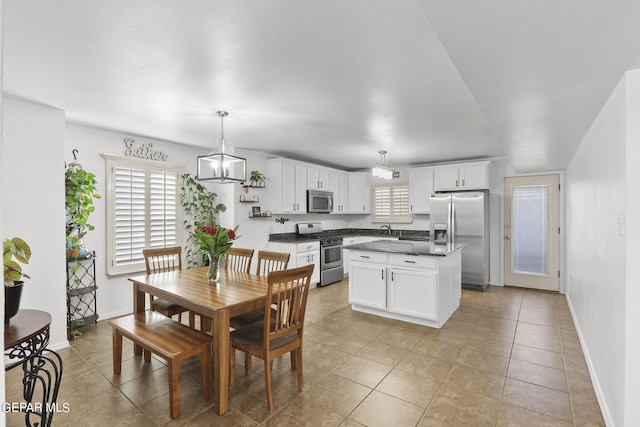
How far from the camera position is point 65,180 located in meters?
3.55

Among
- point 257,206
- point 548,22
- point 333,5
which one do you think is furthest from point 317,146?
point 548,22

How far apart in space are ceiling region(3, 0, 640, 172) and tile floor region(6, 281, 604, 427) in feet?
6.98

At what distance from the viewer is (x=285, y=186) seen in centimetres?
570

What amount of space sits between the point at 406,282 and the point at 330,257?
7.74 ft

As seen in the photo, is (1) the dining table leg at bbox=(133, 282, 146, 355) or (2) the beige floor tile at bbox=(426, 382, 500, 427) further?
(1) the dining table leg at bbox=(133, 282, 146, 355)

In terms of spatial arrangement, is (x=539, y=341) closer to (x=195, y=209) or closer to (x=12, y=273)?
(x=12, y=273)

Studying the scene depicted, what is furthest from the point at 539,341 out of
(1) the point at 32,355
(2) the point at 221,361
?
(1) the point at 32,355

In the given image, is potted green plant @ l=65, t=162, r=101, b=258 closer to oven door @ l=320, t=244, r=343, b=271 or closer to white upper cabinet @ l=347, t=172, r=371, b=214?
oven door @ l=320, t=244, r=343, b=271

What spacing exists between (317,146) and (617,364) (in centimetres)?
414

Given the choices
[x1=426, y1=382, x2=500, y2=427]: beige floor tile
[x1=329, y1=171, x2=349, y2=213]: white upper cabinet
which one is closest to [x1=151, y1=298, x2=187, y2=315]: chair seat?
[x1=426, y1=382, x2=500, y2=427]: beige floor tile

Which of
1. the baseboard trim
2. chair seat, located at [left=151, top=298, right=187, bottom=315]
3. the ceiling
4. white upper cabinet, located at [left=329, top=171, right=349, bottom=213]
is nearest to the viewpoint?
the ceiling

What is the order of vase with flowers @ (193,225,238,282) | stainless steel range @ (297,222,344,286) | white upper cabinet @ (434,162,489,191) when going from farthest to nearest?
1. stainless steel range @ (297,222,344,286)
2. white upper cabinet @ (434,162,489,191)
3. vase with flowers @ (193,225,238,282)

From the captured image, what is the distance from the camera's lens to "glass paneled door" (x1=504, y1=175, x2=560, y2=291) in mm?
5598

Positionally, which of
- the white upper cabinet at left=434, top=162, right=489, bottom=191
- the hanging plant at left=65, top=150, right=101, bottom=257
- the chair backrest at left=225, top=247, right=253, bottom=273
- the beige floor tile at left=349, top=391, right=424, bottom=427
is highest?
the white upper cabinet at left=434, top=162, right=489, bottom=191
